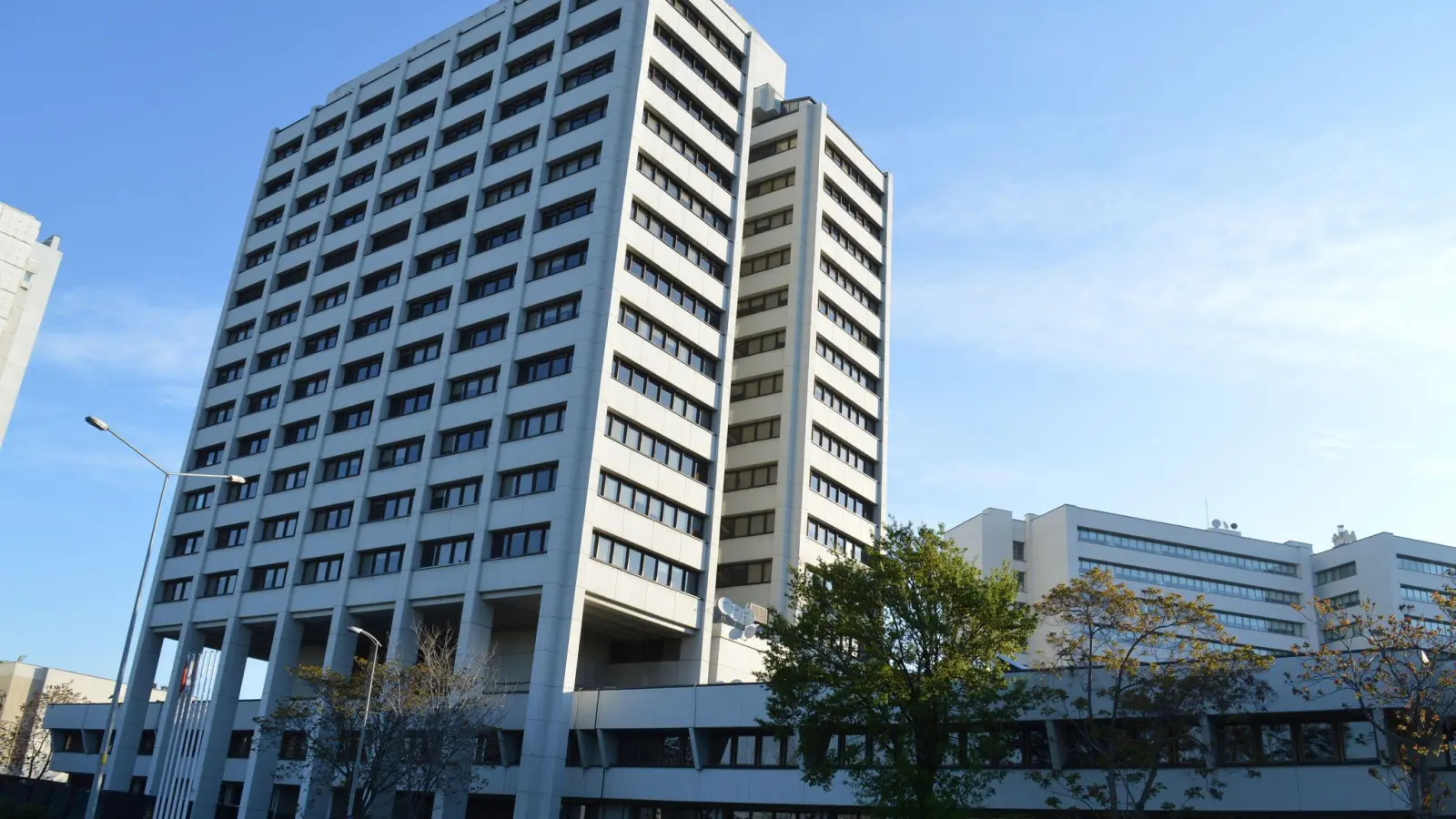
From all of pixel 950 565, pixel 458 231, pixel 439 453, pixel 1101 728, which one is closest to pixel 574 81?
pixel 458 231

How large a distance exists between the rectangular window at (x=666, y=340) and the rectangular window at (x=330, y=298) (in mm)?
23256

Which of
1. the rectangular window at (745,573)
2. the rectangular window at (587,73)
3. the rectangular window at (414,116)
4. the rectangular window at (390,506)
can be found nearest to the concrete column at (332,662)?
the rectangular window at (390,506)

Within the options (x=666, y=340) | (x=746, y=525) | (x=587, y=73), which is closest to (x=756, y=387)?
(x=746, y=525)

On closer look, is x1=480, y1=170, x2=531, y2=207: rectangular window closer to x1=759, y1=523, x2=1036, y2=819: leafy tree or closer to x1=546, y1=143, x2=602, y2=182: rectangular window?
x1=546, y1=143, x2=602, y2=182: rectangular window

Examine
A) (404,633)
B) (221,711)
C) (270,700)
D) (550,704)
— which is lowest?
(221,711)

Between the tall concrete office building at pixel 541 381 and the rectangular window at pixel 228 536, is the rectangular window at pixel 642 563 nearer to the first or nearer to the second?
the tall concrete office building at pixel 541 381

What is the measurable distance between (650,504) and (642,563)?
3184 millimetres

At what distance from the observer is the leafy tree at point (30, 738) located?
9462 centimetres

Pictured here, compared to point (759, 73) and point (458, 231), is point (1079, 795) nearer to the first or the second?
point (458, 231)

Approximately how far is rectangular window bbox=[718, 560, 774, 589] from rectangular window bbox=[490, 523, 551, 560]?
16.3m

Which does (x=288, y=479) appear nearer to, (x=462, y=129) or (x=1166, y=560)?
(x=462, y=129)

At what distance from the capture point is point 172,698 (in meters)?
69.9

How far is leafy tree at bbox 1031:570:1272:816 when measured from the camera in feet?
116

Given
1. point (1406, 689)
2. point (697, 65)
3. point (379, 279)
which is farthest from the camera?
point (379, 279)
